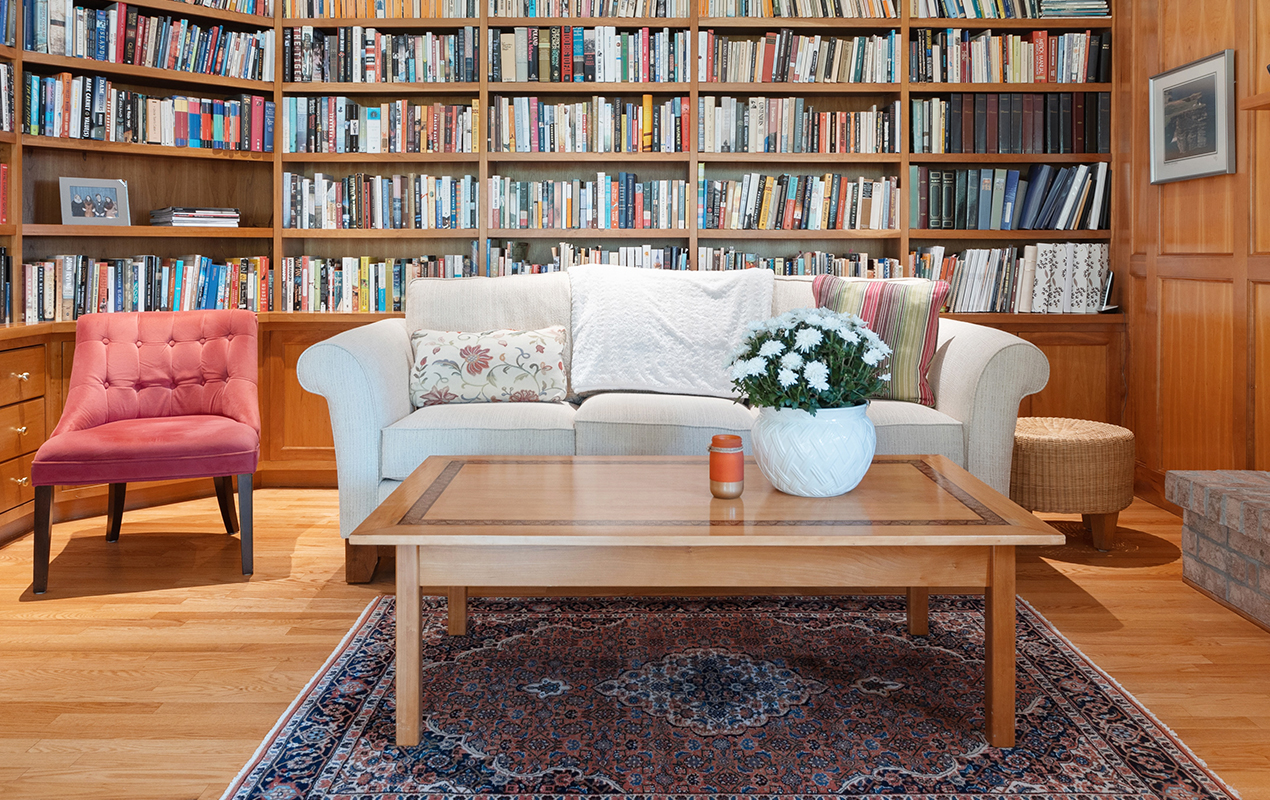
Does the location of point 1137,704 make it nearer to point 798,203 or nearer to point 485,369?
point 485,369

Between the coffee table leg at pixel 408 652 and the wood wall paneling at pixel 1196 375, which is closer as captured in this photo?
the coffee table leg at pixel 408 652

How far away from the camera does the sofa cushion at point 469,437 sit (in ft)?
9.68

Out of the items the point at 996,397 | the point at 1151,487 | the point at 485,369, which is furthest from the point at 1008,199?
the point at 485,369

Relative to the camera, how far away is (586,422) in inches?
119

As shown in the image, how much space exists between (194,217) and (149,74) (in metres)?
0.56

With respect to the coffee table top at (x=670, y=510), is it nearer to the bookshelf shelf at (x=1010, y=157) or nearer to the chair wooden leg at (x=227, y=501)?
the chair wooden leg at (x=227, y=501)

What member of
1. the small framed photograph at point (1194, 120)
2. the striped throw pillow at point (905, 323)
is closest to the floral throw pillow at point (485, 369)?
the striped throw pillow at point (905, 323)

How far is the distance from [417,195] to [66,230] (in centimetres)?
134

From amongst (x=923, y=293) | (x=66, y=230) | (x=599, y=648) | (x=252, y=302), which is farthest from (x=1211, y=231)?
(x=66, y=230)

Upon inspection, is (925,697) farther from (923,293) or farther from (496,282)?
(496,282)

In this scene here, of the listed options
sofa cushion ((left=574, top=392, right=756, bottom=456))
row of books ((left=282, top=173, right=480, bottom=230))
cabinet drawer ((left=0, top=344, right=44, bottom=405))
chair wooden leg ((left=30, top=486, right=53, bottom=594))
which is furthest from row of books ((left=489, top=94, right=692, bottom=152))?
chair wooden leg ((left=30, top=486, right=53, bottom=594))

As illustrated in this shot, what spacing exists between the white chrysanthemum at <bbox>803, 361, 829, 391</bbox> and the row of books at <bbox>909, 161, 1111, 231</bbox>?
2515 millimetres

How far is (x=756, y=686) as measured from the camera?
2.16 meters

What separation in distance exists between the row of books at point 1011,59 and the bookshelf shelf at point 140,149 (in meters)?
2.78
